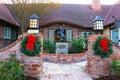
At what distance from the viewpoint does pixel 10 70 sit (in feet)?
19.2

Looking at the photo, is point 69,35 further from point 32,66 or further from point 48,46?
point 32,66

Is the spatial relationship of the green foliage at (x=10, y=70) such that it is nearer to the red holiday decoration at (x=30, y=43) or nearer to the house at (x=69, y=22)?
the red holiday decoration at (x=30, y=43)

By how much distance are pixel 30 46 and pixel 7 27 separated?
1022 centimetres

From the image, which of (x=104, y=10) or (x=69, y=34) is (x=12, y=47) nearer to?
(x=69, y=34)

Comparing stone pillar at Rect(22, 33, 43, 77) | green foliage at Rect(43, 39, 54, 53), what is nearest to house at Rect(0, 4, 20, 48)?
green foliage at Rect(43, 39, 54, 53)

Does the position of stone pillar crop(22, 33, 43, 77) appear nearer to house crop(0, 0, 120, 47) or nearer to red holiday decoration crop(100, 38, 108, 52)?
red holiday decoration crop(100, 38, 108, 52)

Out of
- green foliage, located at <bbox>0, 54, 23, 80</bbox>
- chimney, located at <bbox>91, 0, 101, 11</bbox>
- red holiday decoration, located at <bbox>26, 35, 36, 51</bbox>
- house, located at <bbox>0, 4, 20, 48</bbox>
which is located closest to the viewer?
green foliage, located at <bbox>0, 54, 23, 80</bbox>

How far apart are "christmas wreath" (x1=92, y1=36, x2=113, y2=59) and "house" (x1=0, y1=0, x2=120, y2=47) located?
823 cm

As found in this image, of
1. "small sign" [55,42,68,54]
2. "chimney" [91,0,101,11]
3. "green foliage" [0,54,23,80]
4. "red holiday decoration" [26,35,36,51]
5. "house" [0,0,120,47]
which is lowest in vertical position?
"green foliage" [0,54,23,80]

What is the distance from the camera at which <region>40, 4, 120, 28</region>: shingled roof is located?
16531 mm

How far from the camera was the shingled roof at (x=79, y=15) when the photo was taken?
16.5 metres

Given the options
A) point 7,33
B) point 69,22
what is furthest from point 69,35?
point 7,33

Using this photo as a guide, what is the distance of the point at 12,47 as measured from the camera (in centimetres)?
669

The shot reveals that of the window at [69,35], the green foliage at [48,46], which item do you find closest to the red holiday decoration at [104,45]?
the green foliage at [48,46]
